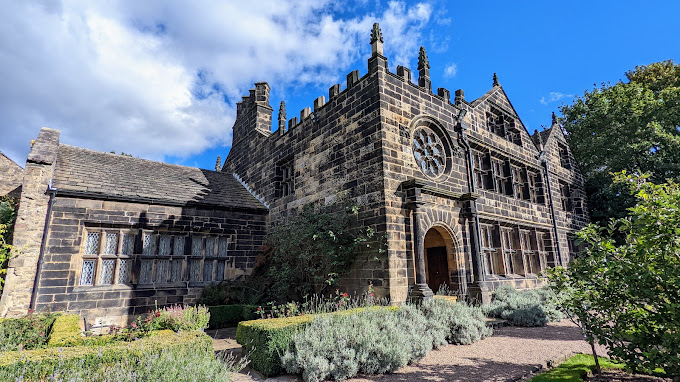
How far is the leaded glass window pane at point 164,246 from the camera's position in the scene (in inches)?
448

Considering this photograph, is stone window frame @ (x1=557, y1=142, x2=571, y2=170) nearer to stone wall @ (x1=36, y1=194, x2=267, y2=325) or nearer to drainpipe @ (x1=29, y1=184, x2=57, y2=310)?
stone wall @ (x1=36, y1=194, x2=267, y2=325)

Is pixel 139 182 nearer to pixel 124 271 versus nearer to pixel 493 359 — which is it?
pixel 124 271

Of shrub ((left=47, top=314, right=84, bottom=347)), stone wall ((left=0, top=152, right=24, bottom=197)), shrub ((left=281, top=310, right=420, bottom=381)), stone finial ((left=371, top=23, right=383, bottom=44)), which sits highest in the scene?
stone finial ((left=371, top=23, right=383, bottom=44))

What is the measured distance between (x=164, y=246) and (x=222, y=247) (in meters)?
2.00

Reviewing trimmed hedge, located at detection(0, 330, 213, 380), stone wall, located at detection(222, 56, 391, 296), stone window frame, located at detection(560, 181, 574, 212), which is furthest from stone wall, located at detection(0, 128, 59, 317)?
stone window frame, located at detection(560, 181, 574, 212)

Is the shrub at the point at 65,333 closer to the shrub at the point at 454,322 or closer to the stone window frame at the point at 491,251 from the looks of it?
the shrub at the point at 454,322

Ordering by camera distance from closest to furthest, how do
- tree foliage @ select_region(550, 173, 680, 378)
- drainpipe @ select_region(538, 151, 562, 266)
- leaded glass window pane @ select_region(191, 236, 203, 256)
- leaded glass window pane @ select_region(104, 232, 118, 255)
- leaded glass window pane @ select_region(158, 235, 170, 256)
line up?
tree foliage @ select_region(550, 173, 680, 378) < leaded glass window pane @ select_region(104, 232, 118, 255) < leaded glass window pane @ select_region(158, 235, 170, 256) < leaded glass window pane @ select_region(191, 236, 203, 256) < drainpipe @ select_region(538, 151, 562, 266)

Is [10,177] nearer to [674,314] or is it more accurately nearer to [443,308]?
[443,308]

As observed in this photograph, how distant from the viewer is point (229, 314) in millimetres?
10609

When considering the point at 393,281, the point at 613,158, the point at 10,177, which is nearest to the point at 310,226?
the point at 393,281

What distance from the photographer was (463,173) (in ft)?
38.0

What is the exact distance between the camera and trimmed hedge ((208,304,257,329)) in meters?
10.3

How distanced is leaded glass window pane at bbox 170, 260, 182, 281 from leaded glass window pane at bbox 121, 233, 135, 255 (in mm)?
1369

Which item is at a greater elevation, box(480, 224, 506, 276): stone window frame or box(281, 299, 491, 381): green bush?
box(480, 224, 506, 276): stone window frame
